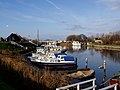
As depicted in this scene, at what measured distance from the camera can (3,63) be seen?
2062cm

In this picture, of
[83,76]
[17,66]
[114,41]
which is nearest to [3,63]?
Result: [17,66]

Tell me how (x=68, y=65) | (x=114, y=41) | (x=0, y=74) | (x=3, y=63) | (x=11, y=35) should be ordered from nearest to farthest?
(x=0, y=74)
(x=3, y=63)
(x=68, y=65)
(x=11, y=35)
(x=114, y=41)

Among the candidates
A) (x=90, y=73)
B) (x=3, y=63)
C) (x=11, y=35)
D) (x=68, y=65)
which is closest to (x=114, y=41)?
(x=11, y=35)

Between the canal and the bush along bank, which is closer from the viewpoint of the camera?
the bush along bank

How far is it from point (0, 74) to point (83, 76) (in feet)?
39.3

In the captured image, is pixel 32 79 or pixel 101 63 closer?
pixel 32 79

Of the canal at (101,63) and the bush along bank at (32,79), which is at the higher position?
the bush along bank at (32,79)

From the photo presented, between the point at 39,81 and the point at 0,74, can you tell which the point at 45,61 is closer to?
the point at 0,74

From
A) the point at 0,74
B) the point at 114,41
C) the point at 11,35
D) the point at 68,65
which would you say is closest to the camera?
the point at 0,74

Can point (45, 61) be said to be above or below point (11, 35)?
below

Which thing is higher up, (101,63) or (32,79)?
(32,79)

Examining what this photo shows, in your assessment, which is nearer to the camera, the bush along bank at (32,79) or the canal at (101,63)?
the bush along bank at (32,79)

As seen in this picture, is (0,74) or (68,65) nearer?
(0,74)

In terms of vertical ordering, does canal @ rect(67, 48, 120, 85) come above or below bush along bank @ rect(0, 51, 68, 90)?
below
